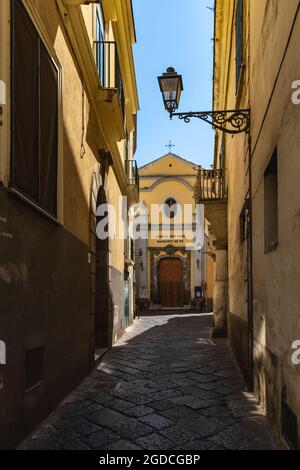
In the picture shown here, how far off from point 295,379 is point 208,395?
7.64 ft

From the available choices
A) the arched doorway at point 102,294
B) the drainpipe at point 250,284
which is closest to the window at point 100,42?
the arched doorway at point 102,294

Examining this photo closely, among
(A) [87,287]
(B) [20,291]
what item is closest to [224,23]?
(A) [87,287]

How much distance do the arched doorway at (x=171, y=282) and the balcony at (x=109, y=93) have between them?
1717cm

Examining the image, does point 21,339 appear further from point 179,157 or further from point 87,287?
point 179,157

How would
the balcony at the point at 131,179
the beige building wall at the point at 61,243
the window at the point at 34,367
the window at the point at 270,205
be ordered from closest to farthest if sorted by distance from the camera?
the beige building wall at the point at 61,243 < the window at the point at 34,367 < the window at the point at 270,205 < the balcony at the point at 131,179

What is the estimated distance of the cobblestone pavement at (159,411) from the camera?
11.3 feet

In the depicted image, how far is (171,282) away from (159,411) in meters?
21.3

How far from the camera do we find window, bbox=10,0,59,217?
3.37 metres

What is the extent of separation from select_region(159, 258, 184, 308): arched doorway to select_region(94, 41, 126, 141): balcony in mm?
17172
